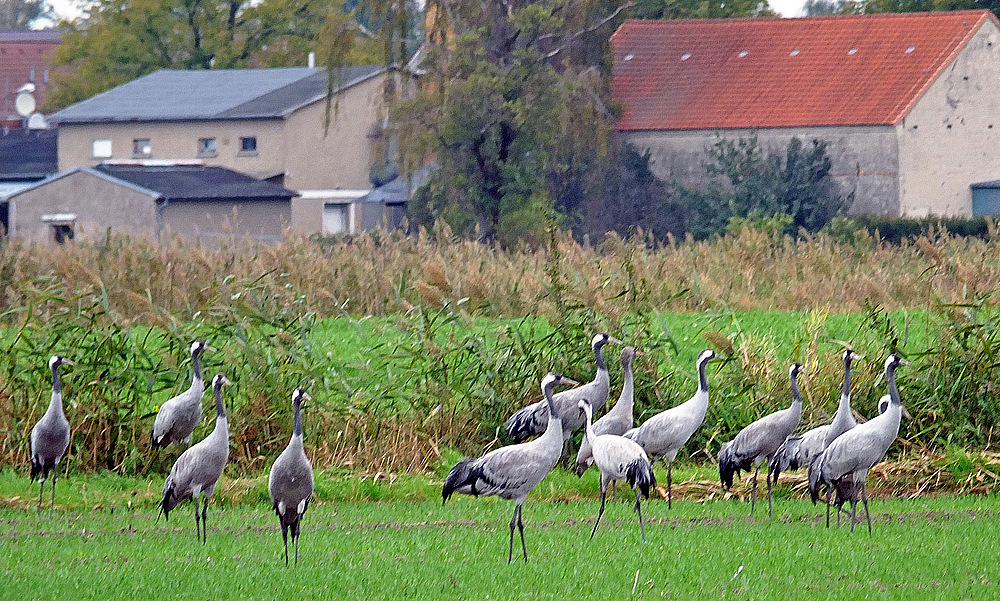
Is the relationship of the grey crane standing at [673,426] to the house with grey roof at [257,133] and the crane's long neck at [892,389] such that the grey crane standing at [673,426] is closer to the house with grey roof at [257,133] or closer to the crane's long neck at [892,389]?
the crane's long neck at [892,389]

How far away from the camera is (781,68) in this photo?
156 ft

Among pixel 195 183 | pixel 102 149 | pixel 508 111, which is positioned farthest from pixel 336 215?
pixel 508 111

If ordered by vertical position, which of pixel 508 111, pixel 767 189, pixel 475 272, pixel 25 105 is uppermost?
pixel 25 105

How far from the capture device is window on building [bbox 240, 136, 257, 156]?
2103 inches

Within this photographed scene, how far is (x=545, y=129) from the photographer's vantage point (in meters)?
39.6

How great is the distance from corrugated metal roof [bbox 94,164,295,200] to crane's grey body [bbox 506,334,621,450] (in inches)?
1303

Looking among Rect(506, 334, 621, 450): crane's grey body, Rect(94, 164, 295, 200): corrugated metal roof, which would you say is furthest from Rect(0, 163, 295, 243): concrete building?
Rect(506, 334, 621, 450): crane's grey body

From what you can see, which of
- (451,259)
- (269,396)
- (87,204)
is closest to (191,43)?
(87,204)

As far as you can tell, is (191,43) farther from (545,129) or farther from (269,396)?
(269,396)

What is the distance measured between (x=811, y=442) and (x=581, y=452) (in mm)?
1743

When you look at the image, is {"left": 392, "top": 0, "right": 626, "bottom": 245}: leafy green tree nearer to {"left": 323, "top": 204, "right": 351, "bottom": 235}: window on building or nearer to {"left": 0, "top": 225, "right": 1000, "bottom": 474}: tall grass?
{"left": 323, "top": 204, "right": 351, "bottom": 235}: window on building

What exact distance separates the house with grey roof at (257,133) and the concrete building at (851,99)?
10193mm

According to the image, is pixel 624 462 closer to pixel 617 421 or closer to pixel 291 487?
pixel 617 421

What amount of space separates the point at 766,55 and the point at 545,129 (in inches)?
469
